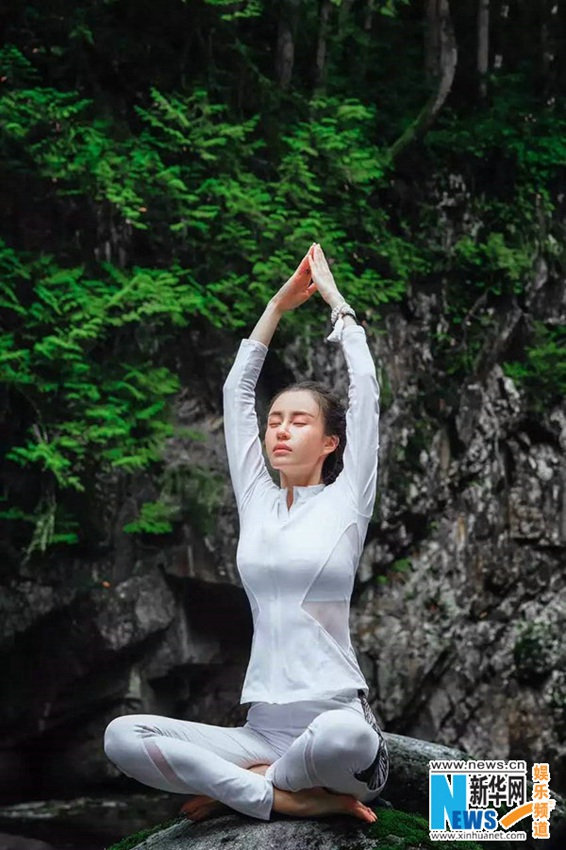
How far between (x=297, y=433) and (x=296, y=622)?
624mm

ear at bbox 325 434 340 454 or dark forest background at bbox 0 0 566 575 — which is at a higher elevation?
dark forest background at bbox 0 0 566 575

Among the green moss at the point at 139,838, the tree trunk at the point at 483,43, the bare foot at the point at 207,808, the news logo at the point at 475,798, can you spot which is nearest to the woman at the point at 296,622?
the bare foot at the point at 207,808

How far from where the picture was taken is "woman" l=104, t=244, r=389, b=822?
3115 mm

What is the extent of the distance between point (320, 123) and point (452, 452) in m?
2.98

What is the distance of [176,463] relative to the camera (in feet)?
28.2

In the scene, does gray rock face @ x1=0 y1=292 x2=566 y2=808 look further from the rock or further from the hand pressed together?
the hand pressed together

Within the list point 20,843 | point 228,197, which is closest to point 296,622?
point 20,843

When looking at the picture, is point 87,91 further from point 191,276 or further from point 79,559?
point 79,559

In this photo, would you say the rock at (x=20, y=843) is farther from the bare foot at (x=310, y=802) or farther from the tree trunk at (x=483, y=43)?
the tree trunk at (x=483, y=43)

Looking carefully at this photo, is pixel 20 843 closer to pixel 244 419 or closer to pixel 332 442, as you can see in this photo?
pixel 244 419

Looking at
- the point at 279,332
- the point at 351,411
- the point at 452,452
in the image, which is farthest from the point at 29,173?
the point at 351,411

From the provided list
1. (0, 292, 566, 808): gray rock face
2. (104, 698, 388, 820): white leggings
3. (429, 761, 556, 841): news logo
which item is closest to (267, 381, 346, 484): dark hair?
(104, 698, 388, 820): white leggings

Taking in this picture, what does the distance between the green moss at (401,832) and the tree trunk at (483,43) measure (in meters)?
8.00

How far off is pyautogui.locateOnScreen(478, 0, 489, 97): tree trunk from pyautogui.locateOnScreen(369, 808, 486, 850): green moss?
7999 mm
